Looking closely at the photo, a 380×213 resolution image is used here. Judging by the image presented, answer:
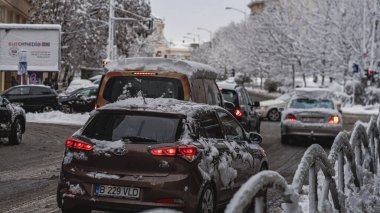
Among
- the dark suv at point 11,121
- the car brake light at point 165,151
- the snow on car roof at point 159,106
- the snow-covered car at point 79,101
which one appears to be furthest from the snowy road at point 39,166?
the snow-covered car at point 79,101

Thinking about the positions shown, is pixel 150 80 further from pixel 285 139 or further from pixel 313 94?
pixel 313 94

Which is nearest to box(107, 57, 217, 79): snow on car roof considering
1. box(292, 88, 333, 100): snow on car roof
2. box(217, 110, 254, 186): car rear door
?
box(217, 110, 254, 186): car rear door

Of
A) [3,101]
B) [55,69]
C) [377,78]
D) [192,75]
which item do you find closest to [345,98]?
[377,78]

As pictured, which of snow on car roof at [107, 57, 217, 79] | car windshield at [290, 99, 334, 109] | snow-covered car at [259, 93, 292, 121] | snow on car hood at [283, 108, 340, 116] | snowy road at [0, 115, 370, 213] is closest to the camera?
snowy road at [0, 115, 370, 213]

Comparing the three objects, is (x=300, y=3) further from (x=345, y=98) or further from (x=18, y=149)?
(x=18, y=149)

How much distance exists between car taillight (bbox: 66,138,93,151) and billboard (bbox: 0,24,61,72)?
3140 centimetres

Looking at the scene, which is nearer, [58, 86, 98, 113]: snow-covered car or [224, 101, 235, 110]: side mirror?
[224, 101, 235, 110]: side mirror

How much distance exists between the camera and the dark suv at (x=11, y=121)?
16.3 metres

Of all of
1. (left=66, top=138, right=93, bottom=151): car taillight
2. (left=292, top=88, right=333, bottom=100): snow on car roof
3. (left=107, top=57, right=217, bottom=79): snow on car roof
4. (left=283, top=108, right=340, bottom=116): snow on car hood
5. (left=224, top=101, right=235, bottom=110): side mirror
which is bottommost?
(left=283, top=108, right=340, bottom=116): snow on car hood

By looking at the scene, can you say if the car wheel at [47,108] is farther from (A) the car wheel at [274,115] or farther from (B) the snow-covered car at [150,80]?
(B) the snow-covered car at [150,80]

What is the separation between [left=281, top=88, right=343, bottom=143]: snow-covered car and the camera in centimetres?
1752

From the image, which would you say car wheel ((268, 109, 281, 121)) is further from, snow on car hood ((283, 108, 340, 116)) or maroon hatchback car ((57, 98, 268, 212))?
maroon hatchback car ((57, 98, 268, 212))

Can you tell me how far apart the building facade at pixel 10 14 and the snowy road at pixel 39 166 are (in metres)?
27.0

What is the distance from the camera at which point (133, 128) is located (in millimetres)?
6945
